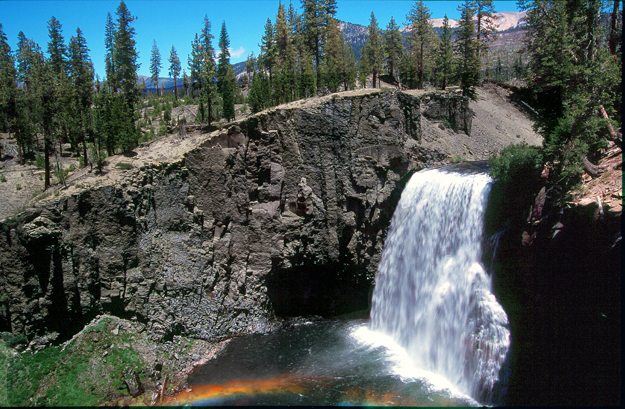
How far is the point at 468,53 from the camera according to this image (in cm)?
4784

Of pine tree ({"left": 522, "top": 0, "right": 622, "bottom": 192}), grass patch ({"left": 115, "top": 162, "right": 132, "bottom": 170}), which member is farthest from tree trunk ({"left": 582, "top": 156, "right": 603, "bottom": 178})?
grass patch ({"left": 115, "top": 162, "right": 132, "bottom": 170})

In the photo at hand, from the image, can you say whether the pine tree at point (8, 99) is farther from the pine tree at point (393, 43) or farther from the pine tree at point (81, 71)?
the pine tree at point (393, 43)

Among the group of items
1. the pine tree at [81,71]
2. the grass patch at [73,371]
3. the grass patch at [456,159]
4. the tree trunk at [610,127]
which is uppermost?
the pine tree at [81,71]

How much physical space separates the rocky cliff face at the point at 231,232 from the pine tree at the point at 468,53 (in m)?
20.3

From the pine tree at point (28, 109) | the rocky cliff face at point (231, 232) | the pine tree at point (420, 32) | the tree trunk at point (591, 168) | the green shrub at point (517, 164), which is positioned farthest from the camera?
the pine tree at point (420, 32)

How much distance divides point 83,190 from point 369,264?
60.9ft

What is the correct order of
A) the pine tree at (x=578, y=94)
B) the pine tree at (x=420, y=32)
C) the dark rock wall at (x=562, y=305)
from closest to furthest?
the dark rock wall at (x=562, y=305)
the pine tree at (x=578, y=94)
the pine tree at (x=420, y=32)

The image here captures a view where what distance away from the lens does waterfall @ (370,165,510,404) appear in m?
17.1

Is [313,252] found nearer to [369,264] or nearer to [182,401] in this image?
[369,264]

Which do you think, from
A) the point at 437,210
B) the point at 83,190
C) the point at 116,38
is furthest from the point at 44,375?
the point at 116,38

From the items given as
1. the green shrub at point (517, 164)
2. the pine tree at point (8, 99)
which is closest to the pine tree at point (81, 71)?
the pine tree at point (8, 99)

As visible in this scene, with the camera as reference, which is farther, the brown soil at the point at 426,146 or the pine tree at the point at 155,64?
the pine tree at the point at 155,64

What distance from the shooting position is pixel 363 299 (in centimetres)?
2788

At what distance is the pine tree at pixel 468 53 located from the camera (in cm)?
4566
